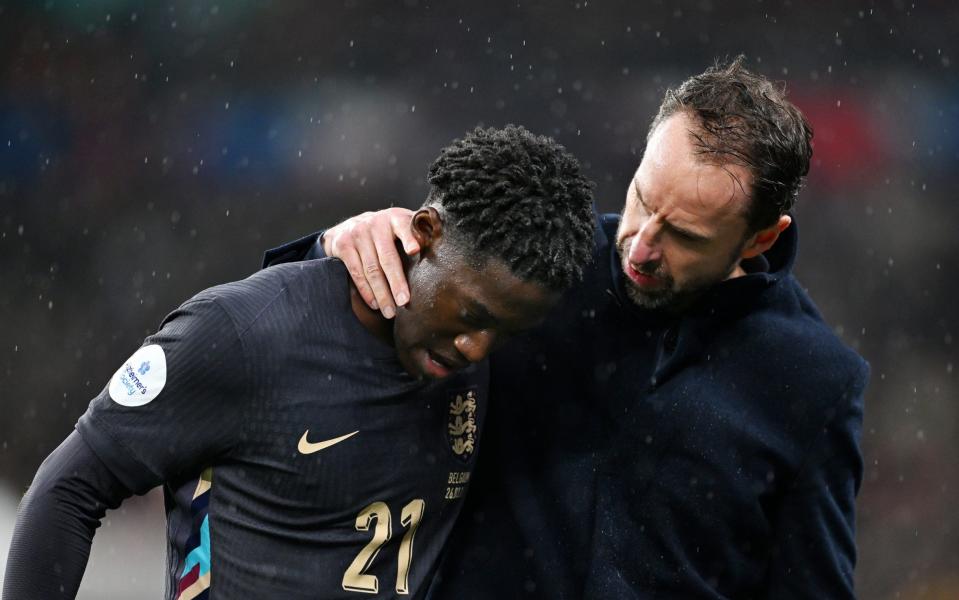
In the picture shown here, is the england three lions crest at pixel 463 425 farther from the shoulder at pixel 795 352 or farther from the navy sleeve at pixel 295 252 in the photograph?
the shoulder at pixel 795 352

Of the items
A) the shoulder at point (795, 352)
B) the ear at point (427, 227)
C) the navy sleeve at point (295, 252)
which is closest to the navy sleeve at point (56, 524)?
the navy sleeve at point (295, 252)

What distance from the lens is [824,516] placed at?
7.43ft

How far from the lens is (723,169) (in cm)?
224

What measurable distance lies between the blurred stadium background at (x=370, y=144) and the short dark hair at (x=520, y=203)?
171 inches

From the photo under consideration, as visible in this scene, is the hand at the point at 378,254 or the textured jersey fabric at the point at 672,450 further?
the textured jersey fabric at the point at 672,450

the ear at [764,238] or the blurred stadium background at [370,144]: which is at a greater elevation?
the ear at [764,238]

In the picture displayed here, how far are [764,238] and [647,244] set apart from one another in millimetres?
325

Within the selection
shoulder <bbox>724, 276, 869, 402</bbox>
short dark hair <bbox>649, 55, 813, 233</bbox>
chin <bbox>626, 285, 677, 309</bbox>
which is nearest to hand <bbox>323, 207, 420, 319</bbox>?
chin <bbox>626, 285, 677, 309</bbox>

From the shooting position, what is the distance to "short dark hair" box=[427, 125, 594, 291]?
1.99 m

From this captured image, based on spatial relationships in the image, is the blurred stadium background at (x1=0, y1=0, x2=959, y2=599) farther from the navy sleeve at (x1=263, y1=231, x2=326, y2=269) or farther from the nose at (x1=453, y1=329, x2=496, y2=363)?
the nose at (x1=453, y1=329, x2=496, y2=363)

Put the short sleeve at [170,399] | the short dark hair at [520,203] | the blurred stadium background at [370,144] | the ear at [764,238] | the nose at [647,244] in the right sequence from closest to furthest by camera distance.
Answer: the short sleeve at [170,399] < the short dark hair at [520,203] < the nose at [647,244] < the ear at [764,238] < the blurred stadium background at [370,144]

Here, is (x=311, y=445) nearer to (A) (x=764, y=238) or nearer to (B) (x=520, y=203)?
(B) (x=520, y=203)

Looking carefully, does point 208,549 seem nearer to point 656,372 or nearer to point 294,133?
point 656,372

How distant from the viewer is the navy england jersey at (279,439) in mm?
1899
